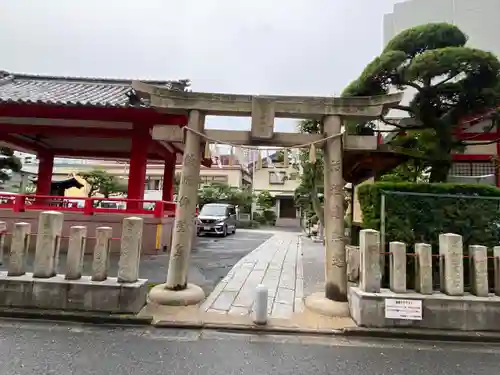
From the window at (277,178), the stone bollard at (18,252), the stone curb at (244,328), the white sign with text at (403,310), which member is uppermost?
the window at (277,178)

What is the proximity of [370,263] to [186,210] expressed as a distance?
11.1ft

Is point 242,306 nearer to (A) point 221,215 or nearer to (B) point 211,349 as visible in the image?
(B) point 211,349

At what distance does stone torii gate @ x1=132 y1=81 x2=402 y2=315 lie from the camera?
5906 mm

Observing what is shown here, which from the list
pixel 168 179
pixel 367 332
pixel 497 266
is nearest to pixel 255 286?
pixel 367 332

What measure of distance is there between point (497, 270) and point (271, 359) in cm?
409

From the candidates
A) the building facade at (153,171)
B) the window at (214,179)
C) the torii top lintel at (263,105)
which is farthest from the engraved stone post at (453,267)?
the window at (214,179)

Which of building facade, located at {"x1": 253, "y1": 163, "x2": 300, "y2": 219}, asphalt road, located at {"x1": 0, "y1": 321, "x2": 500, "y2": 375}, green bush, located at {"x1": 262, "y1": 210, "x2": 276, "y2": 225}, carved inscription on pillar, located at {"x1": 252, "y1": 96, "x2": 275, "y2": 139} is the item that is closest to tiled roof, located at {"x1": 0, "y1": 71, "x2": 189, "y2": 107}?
carved inscription on pillar, located at {"x1": 252, "y1": 96, "x2": 275, "y2": 139}

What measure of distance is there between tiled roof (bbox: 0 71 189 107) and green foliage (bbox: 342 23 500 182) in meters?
6.34

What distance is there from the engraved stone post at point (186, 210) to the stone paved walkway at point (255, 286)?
789mm

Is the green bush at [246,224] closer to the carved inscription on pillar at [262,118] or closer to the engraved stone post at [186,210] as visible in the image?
the engraved stone post at [186,210]

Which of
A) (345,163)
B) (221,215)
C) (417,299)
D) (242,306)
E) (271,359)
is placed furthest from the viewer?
(221,215)

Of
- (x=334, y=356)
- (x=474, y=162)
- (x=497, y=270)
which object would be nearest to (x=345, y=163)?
(x=474, y=162)

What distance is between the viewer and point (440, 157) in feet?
22.3

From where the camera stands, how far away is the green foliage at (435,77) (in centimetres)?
611
